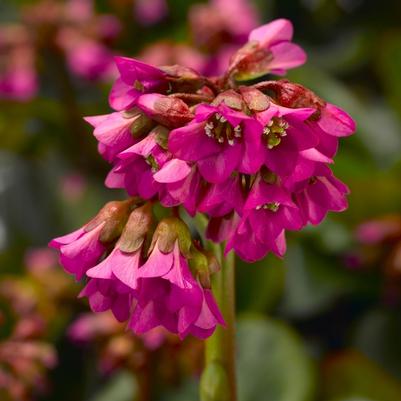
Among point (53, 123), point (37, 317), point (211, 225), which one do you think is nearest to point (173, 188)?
point (211, 225)

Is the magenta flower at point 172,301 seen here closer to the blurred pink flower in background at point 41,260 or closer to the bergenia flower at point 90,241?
the bergenia flower at point 90,241

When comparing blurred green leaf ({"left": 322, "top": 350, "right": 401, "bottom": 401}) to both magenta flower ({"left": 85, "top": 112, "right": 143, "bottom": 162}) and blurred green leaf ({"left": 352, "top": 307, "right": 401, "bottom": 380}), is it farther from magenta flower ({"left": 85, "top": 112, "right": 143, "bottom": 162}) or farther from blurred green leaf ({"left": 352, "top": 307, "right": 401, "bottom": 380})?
magenta flower ({"left": 85, "top": 112, "right": 143, "bottom": 162})

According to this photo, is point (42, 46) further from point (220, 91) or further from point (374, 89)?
point (220, 91)

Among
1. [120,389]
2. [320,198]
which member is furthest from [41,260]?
[320,198]

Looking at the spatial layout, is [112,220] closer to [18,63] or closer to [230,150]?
[230,150]

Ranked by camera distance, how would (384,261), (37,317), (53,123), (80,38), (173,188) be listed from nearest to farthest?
1. (173,188)
2. (37,317)
3. (384,261)
4. (80,38)
5. (53,123)

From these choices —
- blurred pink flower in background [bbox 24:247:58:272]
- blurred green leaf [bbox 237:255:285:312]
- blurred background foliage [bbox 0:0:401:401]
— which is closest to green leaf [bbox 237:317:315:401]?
blurred background foliage [bbox 0:0:401:401]
